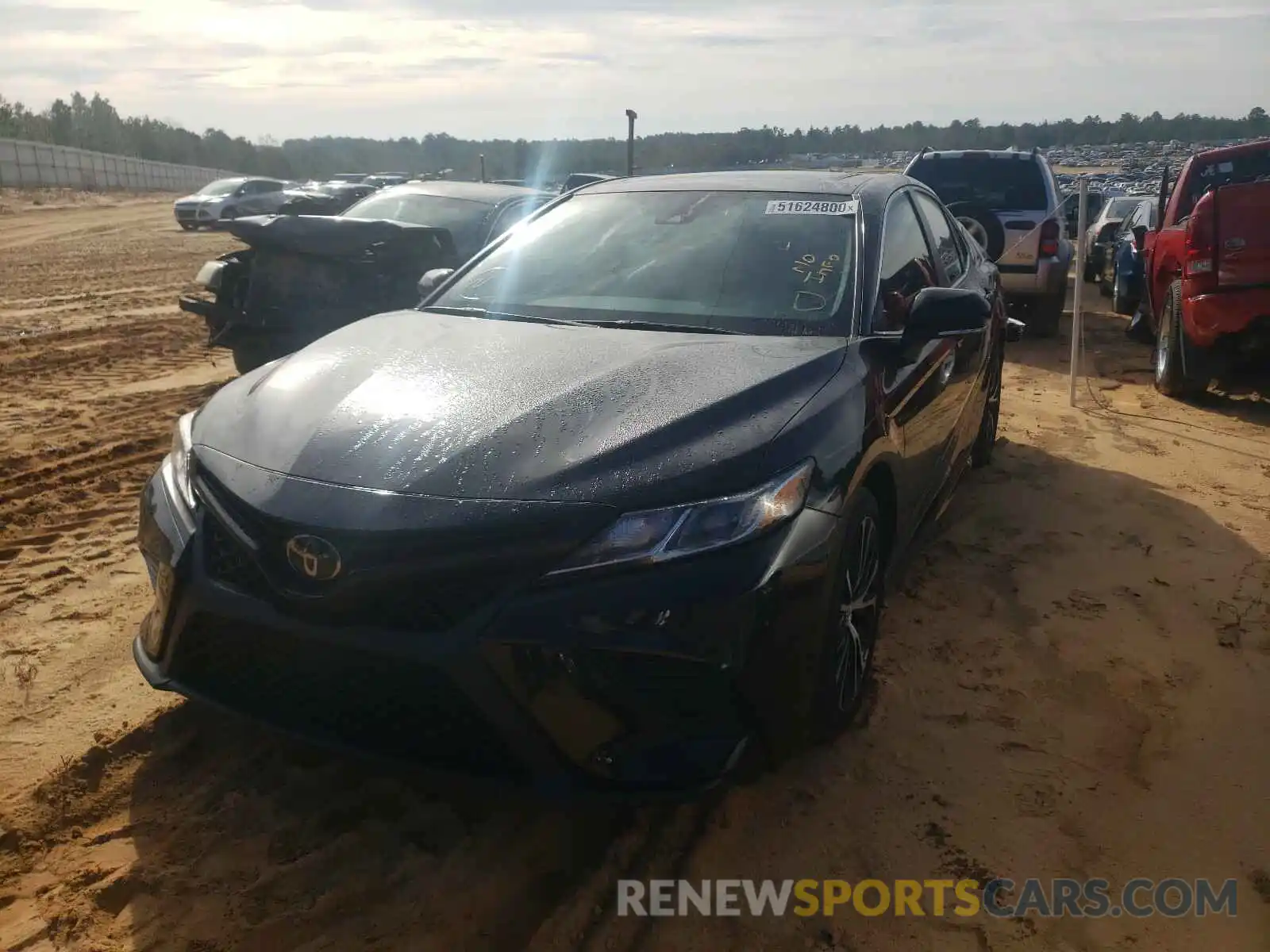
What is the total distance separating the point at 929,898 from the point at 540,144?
6770 centimetres

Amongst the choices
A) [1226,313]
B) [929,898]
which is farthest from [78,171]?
[929,898]

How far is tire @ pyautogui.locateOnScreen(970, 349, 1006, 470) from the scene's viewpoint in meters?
Answer: 5.49

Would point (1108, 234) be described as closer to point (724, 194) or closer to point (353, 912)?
point (724, 194)

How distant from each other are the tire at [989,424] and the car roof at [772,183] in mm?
1579

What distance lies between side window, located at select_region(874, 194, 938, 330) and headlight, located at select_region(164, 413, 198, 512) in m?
2.01

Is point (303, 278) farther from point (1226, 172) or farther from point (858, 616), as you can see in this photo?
point (1226, 172)

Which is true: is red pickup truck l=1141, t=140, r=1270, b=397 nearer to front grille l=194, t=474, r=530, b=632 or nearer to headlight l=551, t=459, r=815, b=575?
headlight l=551, t=459, r=815, b=575

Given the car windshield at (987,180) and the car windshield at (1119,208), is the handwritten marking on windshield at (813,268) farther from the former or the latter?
the car windshield at (1119,208)

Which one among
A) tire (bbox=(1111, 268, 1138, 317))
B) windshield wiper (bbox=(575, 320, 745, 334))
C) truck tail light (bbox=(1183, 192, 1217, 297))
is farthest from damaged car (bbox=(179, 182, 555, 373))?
tire (bbox=(1111, 268, 1138, 317))

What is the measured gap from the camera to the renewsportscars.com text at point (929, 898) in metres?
2.38

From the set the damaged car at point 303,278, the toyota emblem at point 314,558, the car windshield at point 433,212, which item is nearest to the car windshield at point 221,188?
the car windshield at point 433,212

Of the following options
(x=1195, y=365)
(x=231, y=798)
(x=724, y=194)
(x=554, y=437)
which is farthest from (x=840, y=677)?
(x=1195, y=365)

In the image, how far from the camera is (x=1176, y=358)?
23.8 ft

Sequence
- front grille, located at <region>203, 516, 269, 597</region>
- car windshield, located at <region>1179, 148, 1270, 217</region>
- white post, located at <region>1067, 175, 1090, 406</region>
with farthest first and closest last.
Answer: car windshield, located at <region>1179, 148, 1270, 217</region>
white post, located at <region>1067, 175, 1090, 406</region>
front grille, located at <region>203, 516, 269, 597</region>
